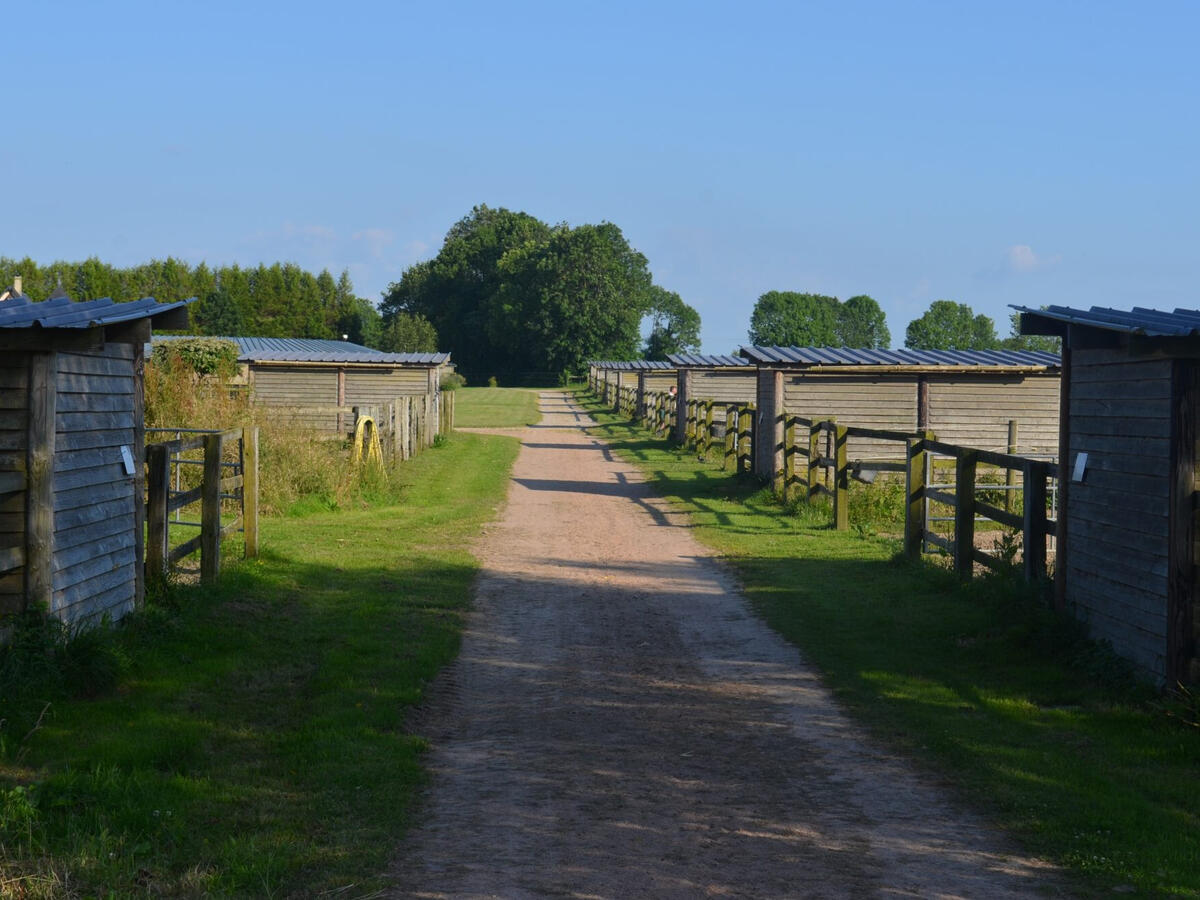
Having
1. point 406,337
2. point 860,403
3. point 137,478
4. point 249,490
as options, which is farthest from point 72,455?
point 406,337

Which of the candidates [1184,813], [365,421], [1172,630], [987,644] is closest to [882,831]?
[1184,813]

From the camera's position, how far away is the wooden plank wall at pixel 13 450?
7980mm

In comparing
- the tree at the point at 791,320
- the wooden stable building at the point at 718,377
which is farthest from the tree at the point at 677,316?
the wooden stable building at the point at 718,377

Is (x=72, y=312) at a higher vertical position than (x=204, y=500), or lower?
higher

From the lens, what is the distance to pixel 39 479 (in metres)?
8.03

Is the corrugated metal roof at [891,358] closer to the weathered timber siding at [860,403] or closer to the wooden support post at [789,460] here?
the weathered timber siding at [860,403]

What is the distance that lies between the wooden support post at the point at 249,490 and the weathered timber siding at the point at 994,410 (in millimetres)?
15177

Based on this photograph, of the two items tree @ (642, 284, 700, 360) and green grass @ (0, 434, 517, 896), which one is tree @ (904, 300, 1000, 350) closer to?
tree @ (642, 284, 700, 360)

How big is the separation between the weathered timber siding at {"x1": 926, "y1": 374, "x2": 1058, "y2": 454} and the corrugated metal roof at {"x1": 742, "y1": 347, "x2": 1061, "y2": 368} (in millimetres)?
388

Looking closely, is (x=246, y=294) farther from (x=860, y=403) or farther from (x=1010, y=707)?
(x=1010, y=707)

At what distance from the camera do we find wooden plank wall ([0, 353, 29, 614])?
7.98m

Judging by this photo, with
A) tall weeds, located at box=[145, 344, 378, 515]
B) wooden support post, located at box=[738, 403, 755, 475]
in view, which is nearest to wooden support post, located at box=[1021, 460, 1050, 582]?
tall weeds, located at box=[145, 344, 378, 515]

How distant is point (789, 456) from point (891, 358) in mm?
5755

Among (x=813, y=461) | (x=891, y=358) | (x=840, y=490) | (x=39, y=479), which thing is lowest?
(x=840, y=490)
